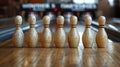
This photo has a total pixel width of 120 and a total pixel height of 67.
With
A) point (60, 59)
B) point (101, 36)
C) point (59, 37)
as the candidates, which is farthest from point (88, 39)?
point (60, 59)

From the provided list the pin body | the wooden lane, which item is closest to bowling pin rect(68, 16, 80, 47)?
the pin body

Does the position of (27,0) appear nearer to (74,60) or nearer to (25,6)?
(25,6)

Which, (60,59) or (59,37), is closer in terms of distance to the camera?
(60,59)

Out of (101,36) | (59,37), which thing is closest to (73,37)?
(59,37)

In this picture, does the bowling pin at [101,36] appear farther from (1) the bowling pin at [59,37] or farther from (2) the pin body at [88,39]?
(1) the bowling pin at [59,37]

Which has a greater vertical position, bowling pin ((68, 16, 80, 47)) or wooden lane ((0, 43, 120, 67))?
bowling pin ((68, 16, 80, 47))

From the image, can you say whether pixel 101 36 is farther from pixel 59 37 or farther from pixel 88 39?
pixel 59 37

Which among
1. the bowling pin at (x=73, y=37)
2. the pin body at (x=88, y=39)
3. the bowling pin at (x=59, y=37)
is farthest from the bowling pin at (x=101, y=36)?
the bowling pin at (x=59, y=37)

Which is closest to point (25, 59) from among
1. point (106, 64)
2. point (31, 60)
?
point (31, 60)

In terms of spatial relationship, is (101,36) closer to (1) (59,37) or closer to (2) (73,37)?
(2) (73,37)

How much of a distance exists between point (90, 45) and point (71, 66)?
2.15 ft

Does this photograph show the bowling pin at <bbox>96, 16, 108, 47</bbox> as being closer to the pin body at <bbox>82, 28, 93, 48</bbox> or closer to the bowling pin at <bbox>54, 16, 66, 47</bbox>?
the pin body at <bbox>82, 28, 93, 48</bbox>

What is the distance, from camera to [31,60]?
1438 mm

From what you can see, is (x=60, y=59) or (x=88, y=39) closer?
(x=60, y=59)
